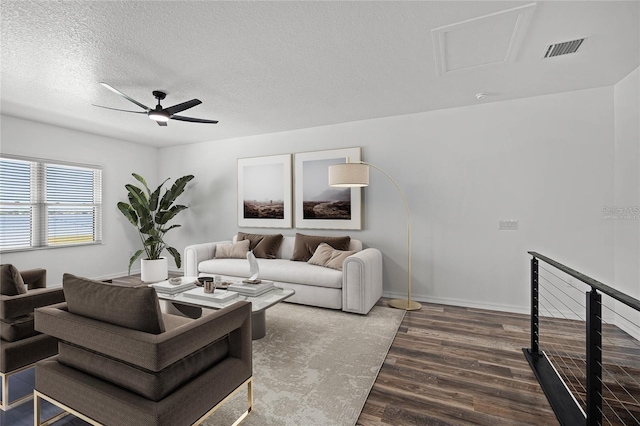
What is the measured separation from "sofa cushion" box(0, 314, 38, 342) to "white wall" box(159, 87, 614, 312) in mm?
3550

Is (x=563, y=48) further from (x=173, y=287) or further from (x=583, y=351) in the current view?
(x=173, y=287)

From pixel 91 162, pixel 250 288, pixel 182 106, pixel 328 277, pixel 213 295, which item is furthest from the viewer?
pixel 91 162

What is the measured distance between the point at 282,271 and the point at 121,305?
2631 millimetres

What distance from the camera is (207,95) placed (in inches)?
141

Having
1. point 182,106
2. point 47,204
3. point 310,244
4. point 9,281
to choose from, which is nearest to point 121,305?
point 9,281

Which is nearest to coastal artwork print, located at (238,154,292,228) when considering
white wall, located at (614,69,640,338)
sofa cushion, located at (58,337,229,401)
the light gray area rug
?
the light gray area rug

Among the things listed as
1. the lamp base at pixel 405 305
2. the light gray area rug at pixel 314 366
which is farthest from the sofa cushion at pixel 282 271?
the lamp base at pixel 405 305

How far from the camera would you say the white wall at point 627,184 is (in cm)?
297

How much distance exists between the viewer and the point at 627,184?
3131mm

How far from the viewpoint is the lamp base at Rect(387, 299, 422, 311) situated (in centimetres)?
381

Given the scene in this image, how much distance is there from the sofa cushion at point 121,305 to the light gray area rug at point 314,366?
83cm

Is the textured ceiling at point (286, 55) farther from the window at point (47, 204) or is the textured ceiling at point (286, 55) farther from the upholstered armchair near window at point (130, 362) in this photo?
the upholstered armchair near window at point (130, 362)

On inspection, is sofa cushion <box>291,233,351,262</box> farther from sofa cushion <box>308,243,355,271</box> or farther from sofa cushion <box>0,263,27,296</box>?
sofa cushion <box>0,263,27,296</box>

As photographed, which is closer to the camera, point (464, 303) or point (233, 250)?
point (464, 303)
